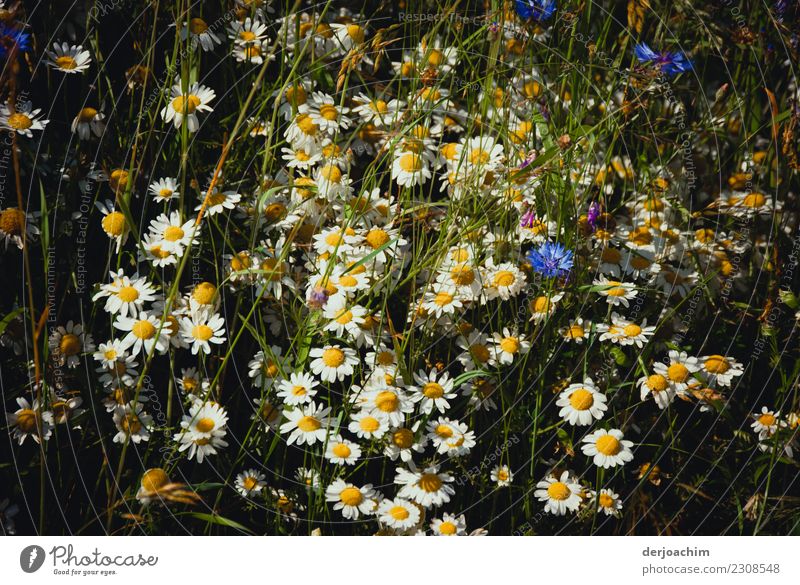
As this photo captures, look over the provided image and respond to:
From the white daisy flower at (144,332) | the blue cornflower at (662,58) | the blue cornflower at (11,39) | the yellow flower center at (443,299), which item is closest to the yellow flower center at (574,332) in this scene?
the yellow flower center at (443,299)

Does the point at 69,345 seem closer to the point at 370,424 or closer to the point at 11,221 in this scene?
the point at 11,221

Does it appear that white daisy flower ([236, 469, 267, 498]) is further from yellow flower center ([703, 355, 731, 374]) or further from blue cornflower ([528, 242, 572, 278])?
yellow flower center ([703, 355, 731, 374])

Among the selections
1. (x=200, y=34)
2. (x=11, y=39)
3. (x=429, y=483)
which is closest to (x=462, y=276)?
(x=429, y=483)

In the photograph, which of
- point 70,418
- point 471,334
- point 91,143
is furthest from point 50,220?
point 471,334

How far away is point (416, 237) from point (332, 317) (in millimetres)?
149

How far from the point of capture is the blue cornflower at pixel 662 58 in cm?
106

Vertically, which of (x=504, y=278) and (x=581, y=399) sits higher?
(x=504, y=278)

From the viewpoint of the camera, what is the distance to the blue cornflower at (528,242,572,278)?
959 mm

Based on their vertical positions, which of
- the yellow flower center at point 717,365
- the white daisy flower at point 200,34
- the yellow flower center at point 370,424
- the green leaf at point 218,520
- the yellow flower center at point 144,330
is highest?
the white daisy flower at point 200,34

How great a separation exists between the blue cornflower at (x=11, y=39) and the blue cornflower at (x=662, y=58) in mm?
765

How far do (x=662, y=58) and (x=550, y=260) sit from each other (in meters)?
0.33

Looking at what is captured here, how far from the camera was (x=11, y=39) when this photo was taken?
0.94 meters

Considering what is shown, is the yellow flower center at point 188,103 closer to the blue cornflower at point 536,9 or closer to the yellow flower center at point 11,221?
the yellow flower center at point 11,221

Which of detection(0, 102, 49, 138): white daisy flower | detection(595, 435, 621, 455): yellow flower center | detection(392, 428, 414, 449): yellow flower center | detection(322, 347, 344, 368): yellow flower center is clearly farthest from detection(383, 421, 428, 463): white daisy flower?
detection(0, 102, 49, 138): white daisy flower
